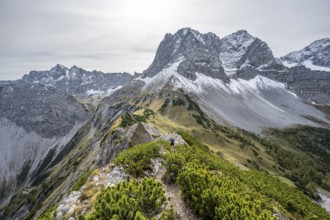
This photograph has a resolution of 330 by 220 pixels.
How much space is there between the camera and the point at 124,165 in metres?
27.3

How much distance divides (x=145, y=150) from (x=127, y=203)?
15.4 metres

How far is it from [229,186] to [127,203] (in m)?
9.77

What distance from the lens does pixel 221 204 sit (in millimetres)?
16297

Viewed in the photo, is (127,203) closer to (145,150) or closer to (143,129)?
(145,150)

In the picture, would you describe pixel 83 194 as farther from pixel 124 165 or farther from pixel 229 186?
pixel 229 186

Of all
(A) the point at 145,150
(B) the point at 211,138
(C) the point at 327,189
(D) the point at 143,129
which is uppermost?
(A) the point at 145,150

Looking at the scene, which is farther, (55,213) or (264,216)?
(55,213)

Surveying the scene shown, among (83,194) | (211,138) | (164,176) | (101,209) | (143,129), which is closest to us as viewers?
(101,209)

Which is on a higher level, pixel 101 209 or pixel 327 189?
pixel 101 209

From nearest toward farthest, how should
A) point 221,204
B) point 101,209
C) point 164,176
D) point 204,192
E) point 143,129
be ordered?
point 101,209 < point 221,204 < point 204,192 < point 164,176 < point 143,129

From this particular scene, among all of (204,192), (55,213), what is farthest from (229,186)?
(55,213)

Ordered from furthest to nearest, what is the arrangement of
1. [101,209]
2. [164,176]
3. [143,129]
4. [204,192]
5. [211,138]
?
[211,138]
[143,129]
[164,176]
[204,192]
[101,209]

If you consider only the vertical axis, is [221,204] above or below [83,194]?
above

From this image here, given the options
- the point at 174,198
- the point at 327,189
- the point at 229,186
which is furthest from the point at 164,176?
the point at 327,189
